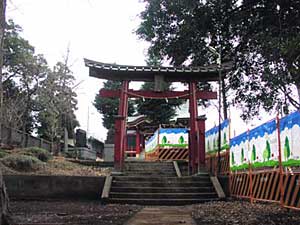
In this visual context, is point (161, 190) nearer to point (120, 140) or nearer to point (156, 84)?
point (120, 140)

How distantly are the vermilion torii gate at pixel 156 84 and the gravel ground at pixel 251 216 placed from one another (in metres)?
5.49

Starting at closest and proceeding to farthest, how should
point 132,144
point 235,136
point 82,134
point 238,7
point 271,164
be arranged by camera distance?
point 271,164 → point 235,136 → point 238,7 → point 82,134 → point 132,144

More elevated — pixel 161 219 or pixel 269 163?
pixel 269 163

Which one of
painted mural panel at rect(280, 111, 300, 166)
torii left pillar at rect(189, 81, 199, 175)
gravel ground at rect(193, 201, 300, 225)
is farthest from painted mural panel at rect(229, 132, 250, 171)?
torii left pillar at rect(189, 81, 199, 175)

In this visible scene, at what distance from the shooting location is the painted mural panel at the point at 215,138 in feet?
38.0

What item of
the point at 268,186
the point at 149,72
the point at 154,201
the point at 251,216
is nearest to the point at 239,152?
the point at 268,186

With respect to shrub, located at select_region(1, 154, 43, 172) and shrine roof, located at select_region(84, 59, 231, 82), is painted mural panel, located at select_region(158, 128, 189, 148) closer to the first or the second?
shrine roof, located at select_region(84, 59, 231, 82)

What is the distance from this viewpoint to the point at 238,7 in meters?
15.1

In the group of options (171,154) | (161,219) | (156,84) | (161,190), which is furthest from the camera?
(171,154)

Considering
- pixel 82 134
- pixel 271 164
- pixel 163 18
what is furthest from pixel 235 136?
pixel 82 134

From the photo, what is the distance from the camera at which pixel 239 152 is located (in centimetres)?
1002

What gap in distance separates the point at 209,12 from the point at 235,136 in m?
6.39

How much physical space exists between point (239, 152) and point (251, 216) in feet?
11.4

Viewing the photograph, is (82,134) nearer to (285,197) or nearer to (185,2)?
(185,2)
